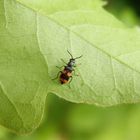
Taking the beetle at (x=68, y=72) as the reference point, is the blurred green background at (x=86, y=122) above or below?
below

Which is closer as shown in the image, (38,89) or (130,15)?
(38,89)

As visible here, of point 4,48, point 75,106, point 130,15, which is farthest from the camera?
point 130,15

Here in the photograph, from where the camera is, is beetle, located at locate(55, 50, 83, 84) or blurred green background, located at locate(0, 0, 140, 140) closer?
beetle, located at locate(55, 50, 83, 84)

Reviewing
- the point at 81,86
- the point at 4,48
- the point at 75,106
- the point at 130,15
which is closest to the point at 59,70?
the point at 81,86

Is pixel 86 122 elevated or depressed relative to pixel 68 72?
depressed

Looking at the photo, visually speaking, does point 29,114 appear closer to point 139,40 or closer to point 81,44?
point 81,44

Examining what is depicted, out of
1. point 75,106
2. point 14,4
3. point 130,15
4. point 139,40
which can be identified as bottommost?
point 75,106

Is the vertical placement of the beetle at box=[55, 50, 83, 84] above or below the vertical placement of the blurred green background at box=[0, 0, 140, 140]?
above

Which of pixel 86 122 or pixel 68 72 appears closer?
pixel 68 72
